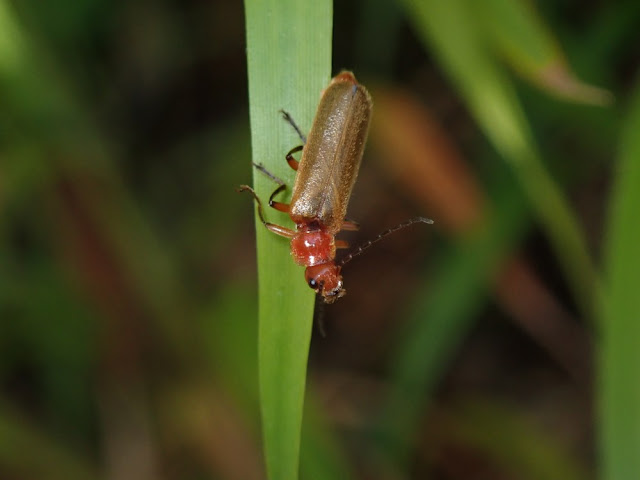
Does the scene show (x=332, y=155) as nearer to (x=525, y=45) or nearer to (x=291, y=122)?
(x=291, y=122)

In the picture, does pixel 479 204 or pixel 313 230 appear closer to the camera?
pixel 313 230

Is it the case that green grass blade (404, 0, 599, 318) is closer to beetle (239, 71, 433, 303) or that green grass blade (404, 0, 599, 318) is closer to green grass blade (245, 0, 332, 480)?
beetle (239, 71, 433, 303)

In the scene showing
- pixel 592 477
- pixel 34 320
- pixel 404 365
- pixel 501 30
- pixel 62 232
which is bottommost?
pixel 592 477

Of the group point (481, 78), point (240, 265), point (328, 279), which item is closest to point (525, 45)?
point (481, 78)

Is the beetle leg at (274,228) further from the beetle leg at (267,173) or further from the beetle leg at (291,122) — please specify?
the beetle leg at (291,122)

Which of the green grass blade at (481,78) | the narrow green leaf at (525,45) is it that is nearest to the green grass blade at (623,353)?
the green grass blade at (481,78)

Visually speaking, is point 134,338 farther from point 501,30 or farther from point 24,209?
point 501,30

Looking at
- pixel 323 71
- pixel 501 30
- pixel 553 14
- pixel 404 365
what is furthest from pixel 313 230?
pixel 553 14
